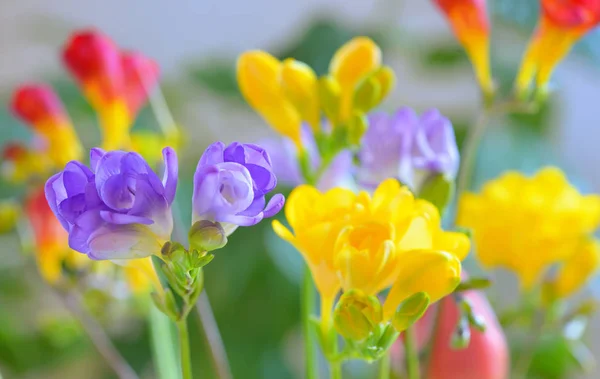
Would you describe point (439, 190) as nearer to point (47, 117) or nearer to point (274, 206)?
point (274, 206)

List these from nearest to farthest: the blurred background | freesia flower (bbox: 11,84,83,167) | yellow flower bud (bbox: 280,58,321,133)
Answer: yellow flower bud (bbox: 280,58,321,133) → freesia flower (bbox: 11,84,83,167) → the blurred background

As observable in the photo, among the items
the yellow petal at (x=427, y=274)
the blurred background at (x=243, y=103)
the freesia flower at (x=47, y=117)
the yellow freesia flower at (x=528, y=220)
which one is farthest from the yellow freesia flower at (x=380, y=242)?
the blurred background at (x=243, y=103)

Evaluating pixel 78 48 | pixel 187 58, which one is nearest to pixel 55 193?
pixel 78 48

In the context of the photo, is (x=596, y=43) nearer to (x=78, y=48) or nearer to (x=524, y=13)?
(x=524, y=13)

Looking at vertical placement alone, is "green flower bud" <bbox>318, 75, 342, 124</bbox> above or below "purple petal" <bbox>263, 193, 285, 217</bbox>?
below

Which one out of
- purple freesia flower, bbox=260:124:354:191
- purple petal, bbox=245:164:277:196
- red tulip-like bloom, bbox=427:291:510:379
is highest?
purple petal, bbox=245:164:277:196

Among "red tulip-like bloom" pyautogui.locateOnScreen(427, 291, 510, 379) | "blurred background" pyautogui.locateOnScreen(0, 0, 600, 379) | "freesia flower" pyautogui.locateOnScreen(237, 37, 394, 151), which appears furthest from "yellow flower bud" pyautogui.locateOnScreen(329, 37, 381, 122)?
"blurred background" pyautogui.locateOnScreen(0, 0, 600, 379)

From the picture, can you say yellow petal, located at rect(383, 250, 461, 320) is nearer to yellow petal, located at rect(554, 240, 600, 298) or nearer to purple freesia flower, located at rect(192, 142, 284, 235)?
purple freesia flower, located at rect(192, 142, 284, 235)
